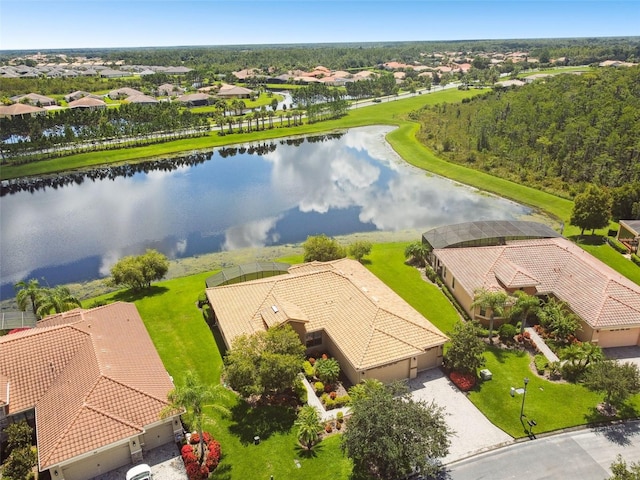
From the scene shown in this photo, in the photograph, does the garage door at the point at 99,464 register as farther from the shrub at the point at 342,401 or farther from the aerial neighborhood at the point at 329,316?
the shrub at the point at 342,401

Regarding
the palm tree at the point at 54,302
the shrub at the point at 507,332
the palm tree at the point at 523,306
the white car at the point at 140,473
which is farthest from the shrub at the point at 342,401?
the palm tree at the point at 54,302

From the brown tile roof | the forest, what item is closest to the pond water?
the forest

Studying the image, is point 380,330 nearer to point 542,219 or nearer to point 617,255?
point 617,255

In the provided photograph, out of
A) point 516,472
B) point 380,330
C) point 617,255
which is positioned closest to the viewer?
point 516,472

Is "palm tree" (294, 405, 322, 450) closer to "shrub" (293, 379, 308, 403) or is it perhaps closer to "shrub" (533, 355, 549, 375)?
"shrub" (293, 379, 308, 403)

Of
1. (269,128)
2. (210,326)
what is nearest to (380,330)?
(210,326)

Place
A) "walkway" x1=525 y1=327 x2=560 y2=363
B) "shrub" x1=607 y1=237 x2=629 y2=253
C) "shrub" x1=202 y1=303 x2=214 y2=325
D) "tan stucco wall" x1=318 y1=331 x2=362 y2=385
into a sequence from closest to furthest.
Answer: "tan stucco wall" x1=318 y1=331 x2=362 y2=385
"walkway" x1=525 y1=327 x2=560 y2=363
"shrub" x1=202 y1=303 x2=214 y2=325
"shrub" x1=607 y1=237 x2=629 y2=253
